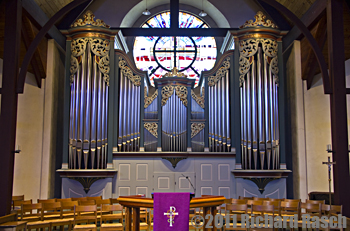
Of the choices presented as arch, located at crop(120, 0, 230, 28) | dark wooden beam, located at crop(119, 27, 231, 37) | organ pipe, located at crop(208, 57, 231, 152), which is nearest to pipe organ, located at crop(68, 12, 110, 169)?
dark wooden beam, located at crop(119, 27, 231, 37)

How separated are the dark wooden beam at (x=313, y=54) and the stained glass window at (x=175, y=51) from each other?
4952 millimetres

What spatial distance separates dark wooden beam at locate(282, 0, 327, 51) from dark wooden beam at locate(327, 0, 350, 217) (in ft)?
2.48

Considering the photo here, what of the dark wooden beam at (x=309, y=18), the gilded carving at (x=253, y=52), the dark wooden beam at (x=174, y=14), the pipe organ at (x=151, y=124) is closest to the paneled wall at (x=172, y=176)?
the pipe organ at (x=151, y=124)

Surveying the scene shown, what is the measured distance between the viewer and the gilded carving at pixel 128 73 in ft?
37.9

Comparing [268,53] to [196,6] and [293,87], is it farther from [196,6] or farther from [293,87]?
[196,6]

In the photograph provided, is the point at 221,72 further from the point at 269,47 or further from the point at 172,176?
the point at 172,176

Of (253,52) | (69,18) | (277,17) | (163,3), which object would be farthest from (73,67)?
(277,17)

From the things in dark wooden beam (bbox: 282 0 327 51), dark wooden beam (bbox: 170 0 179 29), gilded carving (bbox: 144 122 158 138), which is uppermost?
dark wooden beam (bbox: 170 0 179 29)

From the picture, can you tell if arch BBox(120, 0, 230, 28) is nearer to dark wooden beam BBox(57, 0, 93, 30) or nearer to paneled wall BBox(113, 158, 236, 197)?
dark wooden beam BBox(57, 0, 93, 30)

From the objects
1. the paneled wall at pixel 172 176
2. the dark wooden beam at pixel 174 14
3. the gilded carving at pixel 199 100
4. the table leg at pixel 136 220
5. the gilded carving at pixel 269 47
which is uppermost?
the dark wooden beam at pixel 174 14

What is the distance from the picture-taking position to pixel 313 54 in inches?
411

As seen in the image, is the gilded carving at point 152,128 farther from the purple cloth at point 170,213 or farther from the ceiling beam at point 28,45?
the purple cloth at point 170,213

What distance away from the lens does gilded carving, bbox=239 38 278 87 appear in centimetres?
1116

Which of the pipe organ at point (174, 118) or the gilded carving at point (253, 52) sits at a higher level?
the gilded carving at point (253, 52)
